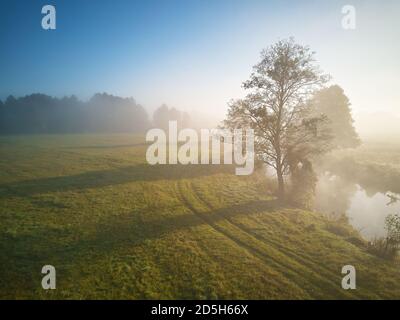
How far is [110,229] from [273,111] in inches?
784

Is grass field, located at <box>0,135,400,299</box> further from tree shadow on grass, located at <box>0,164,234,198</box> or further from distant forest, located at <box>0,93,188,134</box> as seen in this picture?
distant forest, located at <box>0,93,188,134</box>

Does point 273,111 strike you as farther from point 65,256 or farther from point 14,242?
point 14,242

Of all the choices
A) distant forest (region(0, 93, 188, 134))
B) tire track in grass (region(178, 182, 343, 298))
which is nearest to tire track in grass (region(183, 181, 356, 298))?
tire track in grass (region(178, 182, 343, 298))

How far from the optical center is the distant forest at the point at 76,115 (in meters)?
98.7

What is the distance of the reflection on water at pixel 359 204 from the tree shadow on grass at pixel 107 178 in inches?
622

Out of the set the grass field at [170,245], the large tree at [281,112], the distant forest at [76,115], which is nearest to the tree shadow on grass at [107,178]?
the grass field at [170,245]

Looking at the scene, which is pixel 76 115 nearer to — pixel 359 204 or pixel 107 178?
pixel 107 178

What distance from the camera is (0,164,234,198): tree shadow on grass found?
28125mm

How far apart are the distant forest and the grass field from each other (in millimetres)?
81844

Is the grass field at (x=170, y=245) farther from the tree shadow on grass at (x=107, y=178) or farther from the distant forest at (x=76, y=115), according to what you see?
the distant forest at (x=76, y=115)

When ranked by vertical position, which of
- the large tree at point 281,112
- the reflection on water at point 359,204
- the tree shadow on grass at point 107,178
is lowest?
the reflection on water at point 359,204

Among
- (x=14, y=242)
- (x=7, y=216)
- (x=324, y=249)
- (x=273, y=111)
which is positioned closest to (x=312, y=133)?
(x=273, y=111)

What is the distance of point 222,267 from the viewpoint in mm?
15648

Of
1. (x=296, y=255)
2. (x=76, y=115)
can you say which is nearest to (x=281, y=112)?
(x=296, y=255)
